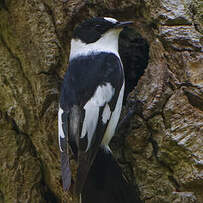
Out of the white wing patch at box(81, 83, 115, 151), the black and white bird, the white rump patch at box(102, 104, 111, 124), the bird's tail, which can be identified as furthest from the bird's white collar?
the bird's tail

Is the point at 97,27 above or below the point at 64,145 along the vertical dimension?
above

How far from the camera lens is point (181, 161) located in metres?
2.97

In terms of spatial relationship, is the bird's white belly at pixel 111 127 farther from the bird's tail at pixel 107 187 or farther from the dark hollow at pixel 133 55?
the dark hollow at pixel 133 55

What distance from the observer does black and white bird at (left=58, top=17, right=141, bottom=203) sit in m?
2.96

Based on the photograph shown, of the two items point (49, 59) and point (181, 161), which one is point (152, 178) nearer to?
point (181, 161)

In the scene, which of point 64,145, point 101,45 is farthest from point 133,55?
point 64,145

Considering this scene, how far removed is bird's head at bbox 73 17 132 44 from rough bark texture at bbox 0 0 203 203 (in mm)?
89

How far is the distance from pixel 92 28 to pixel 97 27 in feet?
0.12

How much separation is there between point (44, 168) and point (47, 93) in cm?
60

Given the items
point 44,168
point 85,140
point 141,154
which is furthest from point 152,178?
point 44,168

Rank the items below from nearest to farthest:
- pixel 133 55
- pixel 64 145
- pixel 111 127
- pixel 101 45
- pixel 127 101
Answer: pixel 64 145 < pixel 111 127 < pixel 127 101 < pixel 101 45 < pixel 133 55

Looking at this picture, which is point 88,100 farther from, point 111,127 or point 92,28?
point 92,28

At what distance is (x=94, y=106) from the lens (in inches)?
123

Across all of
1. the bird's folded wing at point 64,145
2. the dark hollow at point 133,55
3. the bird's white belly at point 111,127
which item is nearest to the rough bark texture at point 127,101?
the bird's white belly at point 111,127
